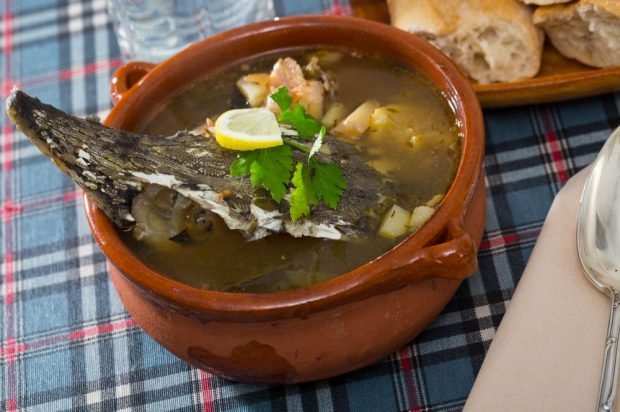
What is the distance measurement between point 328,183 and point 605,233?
521 millimetres

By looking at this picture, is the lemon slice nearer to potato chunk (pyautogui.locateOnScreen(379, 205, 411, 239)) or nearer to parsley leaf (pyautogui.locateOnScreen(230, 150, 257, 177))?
parsley leaf (pyautogui.locateOnScreen(230, 150, 257, 177))

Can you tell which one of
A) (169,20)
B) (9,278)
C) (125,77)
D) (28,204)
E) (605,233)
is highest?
(169,20)

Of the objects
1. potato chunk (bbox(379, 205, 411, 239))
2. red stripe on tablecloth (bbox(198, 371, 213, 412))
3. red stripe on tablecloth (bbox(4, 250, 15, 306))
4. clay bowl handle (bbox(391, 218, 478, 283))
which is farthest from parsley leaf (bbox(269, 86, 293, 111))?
red stripe on tablecloth (bbox(4, 250, 15, 306))

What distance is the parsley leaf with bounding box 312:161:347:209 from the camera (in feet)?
5.00

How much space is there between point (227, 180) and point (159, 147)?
5.5 inches

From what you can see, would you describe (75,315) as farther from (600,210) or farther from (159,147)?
(600,210)

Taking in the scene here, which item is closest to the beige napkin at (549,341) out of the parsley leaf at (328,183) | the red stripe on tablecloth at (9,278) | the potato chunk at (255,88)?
the parsley leaf at (328,183)

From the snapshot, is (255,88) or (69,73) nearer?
(255,88)

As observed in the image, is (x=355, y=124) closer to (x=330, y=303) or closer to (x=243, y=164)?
(x=243, y=164)

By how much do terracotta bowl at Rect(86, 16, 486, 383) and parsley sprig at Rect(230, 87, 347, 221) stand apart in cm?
18

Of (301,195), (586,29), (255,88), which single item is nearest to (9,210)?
(255,88)

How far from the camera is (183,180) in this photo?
1.54 m

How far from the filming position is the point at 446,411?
1.56m

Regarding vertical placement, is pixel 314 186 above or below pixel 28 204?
below
